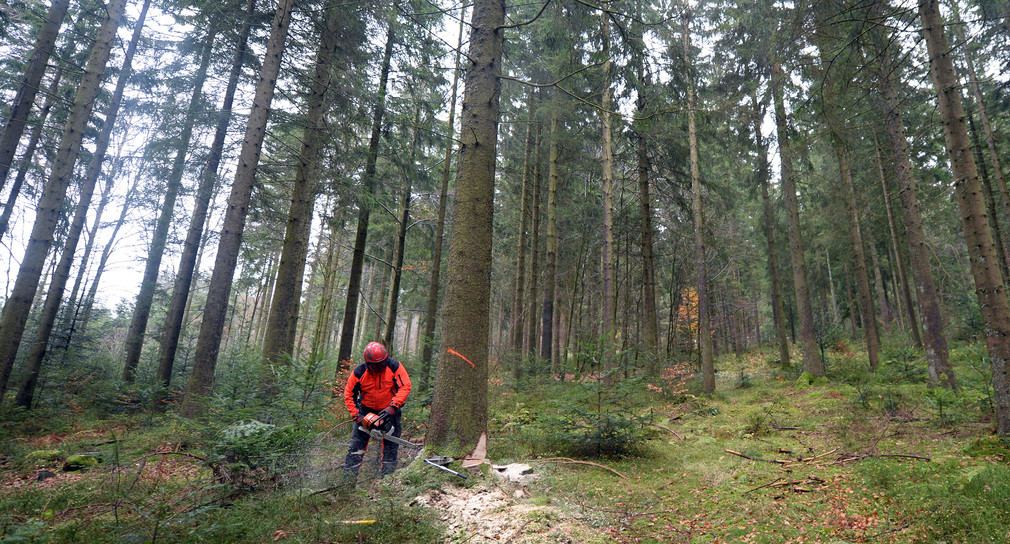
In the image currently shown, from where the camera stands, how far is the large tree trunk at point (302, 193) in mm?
9539

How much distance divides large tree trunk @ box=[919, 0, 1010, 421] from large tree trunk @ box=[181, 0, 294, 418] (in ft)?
36.9

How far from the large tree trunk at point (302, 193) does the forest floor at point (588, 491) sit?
117 inches

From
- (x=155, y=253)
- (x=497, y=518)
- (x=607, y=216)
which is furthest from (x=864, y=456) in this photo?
(x=155, y=253)

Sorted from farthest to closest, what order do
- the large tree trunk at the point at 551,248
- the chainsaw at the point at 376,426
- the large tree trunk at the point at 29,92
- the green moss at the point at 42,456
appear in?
the large tree trunk at the point at 551,248
the large tree trunk at the point at 29,92
the green moss at the point at 42,456
the chainsaw at the point at 376,426

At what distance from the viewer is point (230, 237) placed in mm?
8086

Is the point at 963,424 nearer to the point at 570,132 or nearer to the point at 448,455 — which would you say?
the point at 448,455

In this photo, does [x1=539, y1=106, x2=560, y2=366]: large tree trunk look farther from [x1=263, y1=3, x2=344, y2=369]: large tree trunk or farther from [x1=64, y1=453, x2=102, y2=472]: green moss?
[x1=64, y1=453, x2=102, y2=472]: green moss

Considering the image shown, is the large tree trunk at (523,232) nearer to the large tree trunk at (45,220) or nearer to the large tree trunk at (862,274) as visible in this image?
the large tree trunk at (862,274)

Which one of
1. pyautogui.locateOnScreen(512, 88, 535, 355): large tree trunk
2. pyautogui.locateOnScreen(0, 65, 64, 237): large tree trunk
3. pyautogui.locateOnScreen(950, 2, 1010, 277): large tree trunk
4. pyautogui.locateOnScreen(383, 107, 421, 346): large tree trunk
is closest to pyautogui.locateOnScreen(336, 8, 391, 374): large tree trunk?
pyautogui.locateOnScreen(383, 107, 421, 346): large tree trunk

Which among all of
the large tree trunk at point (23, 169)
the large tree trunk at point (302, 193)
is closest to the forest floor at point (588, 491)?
the large tree trunk at point (302, 193)

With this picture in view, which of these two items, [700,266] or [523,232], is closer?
[700,266]

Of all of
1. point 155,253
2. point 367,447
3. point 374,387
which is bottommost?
point 367,447

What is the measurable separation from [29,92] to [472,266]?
30.6 ft

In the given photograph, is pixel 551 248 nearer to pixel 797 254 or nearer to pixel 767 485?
pixel 797 254
